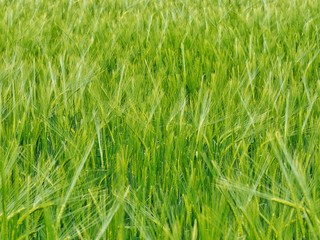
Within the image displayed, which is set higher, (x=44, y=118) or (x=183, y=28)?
(x=44, y=118)

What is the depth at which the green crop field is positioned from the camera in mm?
719

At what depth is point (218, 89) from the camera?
122cm

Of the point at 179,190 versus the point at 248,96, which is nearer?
the point at 179,190

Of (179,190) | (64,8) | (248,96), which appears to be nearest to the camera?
(179,190)

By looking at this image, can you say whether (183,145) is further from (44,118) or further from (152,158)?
(44,118)

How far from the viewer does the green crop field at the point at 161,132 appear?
0.72 meters

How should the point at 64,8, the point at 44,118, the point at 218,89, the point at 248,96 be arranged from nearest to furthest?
the point at 44,118, the point at 248,96, the point at 218,89, the point at 64,8

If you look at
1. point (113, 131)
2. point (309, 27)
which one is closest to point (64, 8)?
point (309, 27)

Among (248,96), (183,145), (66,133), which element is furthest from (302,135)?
(66,133)

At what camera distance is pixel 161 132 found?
0.99 meters

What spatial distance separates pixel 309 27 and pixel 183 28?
1.22 ft

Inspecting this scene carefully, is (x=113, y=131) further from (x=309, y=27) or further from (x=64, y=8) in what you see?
(x=64, y=8)

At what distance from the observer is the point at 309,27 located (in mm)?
1822

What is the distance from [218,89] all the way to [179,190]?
397 mm
